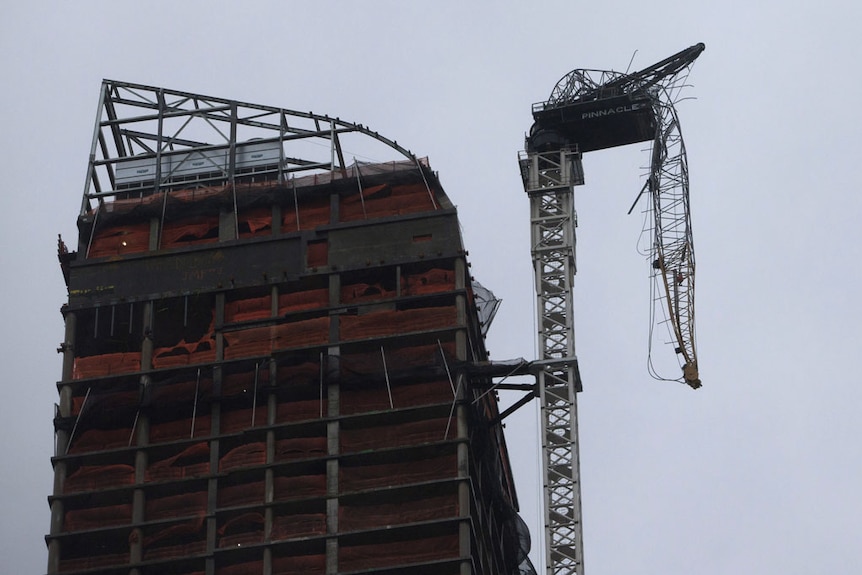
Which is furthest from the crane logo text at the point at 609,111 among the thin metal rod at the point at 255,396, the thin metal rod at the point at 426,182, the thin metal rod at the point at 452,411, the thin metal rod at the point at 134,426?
the thin metal rod at the point at 134,426

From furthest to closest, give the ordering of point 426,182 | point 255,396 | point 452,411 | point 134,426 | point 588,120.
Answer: point 588,120 < point 426,182 < point 134,426 < point 255,396 < point 452,411

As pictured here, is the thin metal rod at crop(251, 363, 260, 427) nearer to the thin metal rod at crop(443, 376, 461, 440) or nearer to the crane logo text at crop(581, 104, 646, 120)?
the thin metal rod at crop(443, 376, 461, 440)

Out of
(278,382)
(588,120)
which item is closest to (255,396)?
(278,382)

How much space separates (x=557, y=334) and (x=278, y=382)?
19.3m

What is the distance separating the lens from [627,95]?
157625mm

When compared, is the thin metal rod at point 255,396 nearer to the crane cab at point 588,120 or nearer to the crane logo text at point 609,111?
the crane cab at point 588,120

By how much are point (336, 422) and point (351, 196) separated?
54.2 ft

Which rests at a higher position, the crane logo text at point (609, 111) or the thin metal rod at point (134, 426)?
the crane logo text at point (609, 111)

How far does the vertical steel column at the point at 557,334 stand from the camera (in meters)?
143

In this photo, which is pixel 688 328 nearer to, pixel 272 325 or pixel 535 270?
pixel 535 270

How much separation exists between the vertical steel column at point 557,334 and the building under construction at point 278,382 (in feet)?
13.0

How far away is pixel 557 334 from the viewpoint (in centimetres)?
14850

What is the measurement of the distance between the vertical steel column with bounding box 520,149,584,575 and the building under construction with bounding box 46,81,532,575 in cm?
395

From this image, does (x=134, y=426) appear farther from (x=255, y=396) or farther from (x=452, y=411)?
(x=452, y=411)
